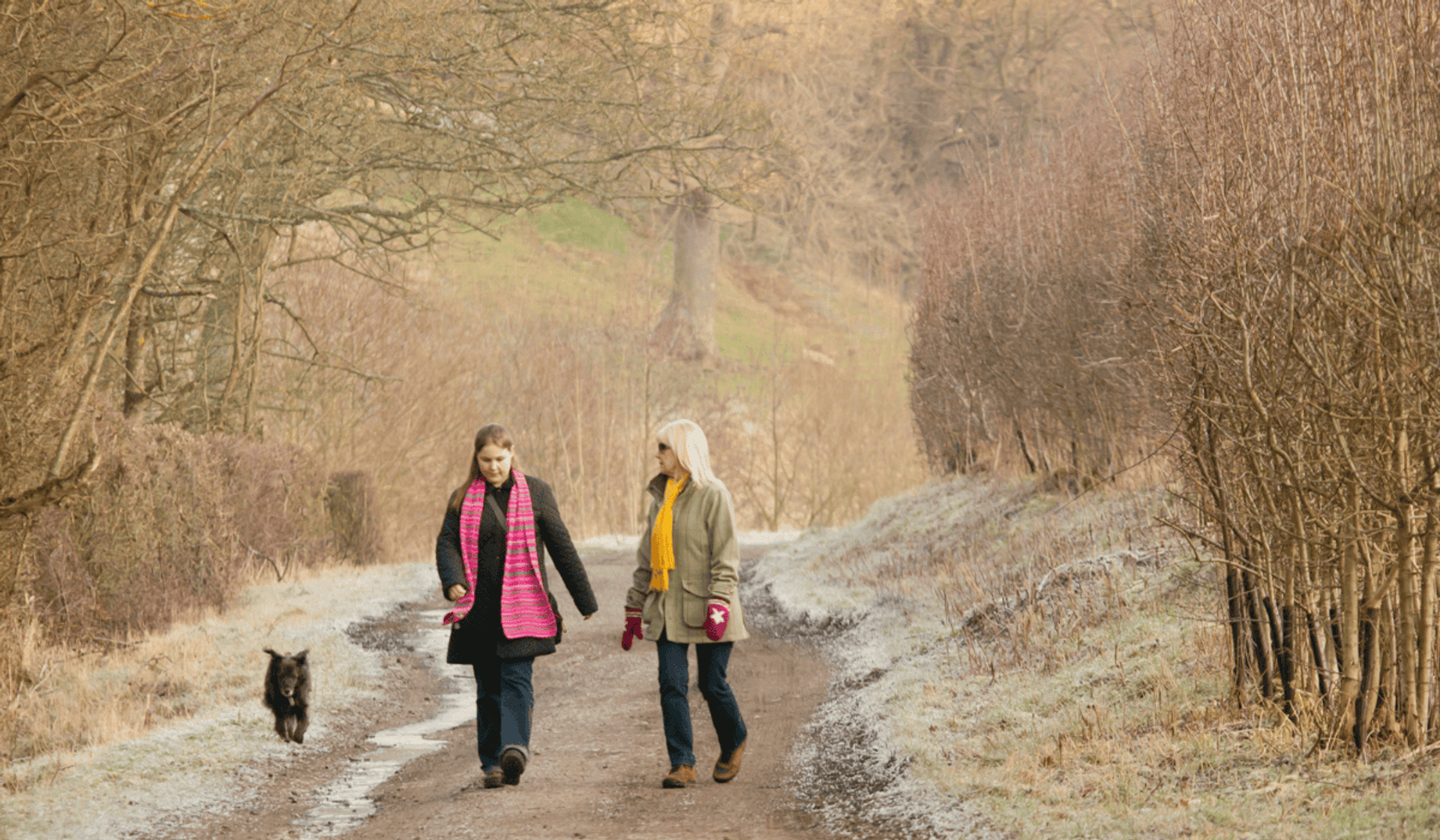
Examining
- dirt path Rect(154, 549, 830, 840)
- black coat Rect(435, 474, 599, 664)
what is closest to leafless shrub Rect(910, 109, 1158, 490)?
dirt path Rect(154, 549, 830, 840)

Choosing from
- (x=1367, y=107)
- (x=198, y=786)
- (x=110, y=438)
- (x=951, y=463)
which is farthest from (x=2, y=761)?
(x=951, y=463)

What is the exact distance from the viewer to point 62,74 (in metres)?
7.87

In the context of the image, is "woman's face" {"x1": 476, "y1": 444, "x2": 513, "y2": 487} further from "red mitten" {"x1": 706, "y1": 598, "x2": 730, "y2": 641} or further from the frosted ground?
the frosted ground

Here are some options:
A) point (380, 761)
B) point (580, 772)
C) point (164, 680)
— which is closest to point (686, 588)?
point (580, 772)

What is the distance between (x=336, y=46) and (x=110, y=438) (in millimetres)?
4282

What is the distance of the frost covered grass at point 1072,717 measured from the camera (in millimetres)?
5414

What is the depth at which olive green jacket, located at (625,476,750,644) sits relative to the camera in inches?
259

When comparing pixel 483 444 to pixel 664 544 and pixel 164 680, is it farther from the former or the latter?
pixel 164 680

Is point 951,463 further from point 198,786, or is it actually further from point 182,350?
point 198,786

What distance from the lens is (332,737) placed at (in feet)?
28.5

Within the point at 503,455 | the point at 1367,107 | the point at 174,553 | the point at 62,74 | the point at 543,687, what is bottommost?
the point at 543,687


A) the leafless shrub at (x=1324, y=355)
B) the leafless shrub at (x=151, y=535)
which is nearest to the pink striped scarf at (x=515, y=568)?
the leafless shrub at (x=1324, y=355)

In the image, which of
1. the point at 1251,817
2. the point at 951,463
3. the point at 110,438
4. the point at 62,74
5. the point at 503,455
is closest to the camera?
the point at 1251,817

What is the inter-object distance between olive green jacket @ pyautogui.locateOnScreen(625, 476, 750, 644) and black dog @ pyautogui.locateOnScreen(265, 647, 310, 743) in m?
2.76
